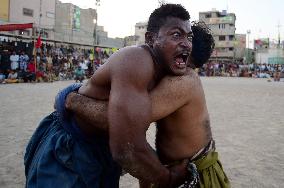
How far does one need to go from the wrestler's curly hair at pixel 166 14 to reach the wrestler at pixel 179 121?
12.7 inches

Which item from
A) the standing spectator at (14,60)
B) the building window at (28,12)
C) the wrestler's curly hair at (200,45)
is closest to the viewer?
the wrestler's curly hair at (200,45)

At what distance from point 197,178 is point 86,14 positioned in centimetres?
6301

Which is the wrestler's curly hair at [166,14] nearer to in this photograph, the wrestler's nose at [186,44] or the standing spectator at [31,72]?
the wrestler's nose at [186,44]

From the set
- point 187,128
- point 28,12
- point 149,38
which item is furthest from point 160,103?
point 28,12

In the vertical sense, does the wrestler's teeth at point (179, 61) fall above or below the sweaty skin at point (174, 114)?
above

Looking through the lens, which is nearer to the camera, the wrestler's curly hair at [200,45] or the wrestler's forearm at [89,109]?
the wrestler's forearm at [89,109]

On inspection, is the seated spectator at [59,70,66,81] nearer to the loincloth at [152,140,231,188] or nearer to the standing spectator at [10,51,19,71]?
the standing spectator at [10,51,19,71]

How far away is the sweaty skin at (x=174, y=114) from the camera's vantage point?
188cm

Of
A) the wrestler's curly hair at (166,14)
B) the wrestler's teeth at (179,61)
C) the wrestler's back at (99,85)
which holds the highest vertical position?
the wrestler's curly hair at (166,14)

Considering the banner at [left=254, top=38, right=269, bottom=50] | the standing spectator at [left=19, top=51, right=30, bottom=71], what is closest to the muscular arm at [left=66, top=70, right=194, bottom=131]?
the standing spectator at [left=19, top=51, right=30, bottom=71]

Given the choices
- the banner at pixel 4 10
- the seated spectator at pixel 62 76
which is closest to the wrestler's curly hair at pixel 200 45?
the seated spectator at pixel 62 76

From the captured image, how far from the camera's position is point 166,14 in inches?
83.1

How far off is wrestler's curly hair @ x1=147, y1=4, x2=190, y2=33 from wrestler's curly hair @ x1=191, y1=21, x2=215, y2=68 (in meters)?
0.35

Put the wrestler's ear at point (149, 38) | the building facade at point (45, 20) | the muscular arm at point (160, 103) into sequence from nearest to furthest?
the muscular arm at point (160, 103) < the wrestler's ear at point (149, 38) < the building facade at point (45, 20)
